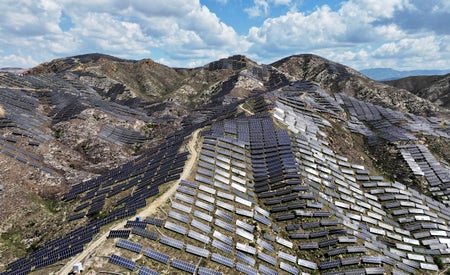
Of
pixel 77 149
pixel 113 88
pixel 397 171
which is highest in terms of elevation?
pixel 113 88

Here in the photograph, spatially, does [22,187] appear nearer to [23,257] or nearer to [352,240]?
[23,257]

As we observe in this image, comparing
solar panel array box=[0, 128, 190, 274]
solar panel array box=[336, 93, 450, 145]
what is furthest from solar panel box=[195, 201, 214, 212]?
solar panel array box=[336, 93, 450, 145]

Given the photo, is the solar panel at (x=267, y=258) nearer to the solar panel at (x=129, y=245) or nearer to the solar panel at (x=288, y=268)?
the solar panel at (x=288, y=268)

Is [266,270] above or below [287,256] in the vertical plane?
above

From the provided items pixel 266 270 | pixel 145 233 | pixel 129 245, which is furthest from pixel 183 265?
pixel 266 270

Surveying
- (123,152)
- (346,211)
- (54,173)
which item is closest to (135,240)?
(346,211)

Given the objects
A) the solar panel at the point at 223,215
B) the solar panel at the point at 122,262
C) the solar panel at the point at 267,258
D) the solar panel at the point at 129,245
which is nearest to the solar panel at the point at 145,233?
the solar panel at the point at 129,245

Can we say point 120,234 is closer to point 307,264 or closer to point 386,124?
point 307,264
